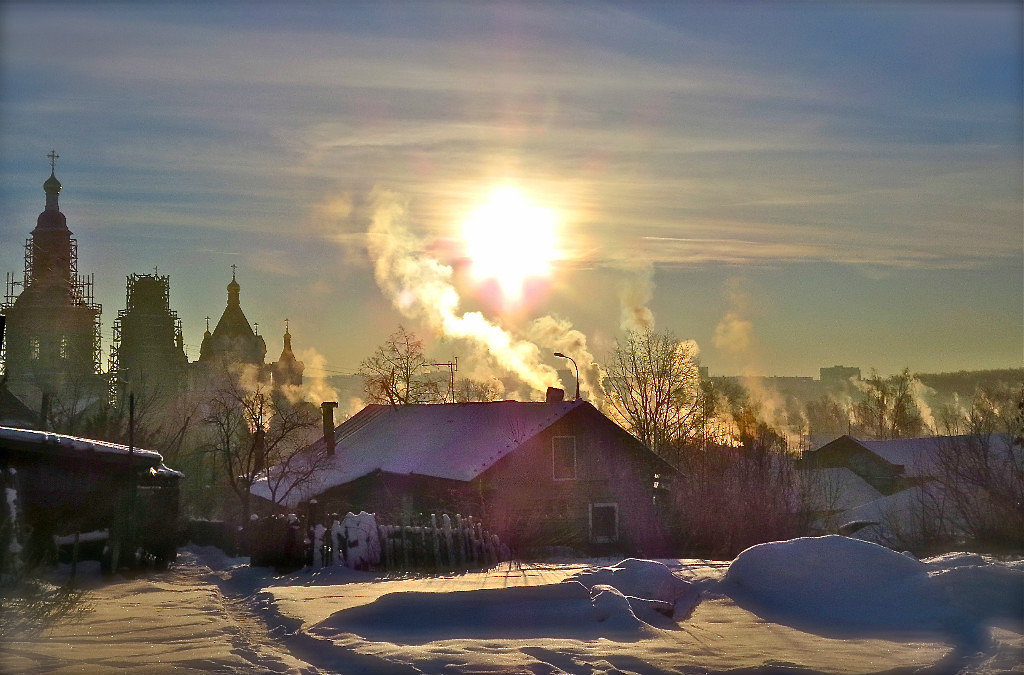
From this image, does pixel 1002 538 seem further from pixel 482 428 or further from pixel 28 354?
pixel 28 354

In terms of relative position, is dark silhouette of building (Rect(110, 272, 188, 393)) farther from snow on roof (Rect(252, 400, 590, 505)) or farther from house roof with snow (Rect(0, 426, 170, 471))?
house roof with snow (Rect(0, 426, 170, 471))

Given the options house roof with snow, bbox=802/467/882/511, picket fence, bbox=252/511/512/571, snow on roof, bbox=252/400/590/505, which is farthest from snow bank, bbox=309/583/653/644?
house roof with snow, bbox=802/467/882/511

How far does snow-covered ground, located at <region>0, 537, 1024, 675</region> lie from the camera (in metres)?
11.0

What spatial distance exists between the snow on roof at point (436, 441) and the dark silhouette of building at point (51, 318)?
6385cm

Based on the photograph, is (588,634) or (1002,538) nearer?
(588,634)

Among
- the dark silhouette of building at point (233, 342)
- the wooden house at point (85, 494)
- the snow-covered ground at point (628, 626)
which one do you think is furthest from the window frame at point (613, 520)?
the dark silhouette of building at point (233, 342)

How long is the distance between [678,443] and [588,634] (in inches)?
2228

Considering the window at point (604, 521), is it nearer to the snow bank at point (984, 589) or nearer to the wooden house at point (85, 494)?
the wooden house at point (85, 494)

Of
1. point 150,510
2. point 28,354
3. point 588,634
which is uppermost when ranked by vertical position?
point 28,354

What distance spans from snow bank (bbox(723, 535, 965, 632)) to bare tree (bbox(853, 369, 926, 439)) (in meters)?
109

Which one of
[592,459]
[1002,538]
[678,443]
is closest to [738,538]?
[1002,538]

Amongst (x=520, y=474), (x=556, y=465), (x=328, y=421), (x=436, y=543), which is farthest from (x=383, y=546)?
(x=328, y=421)

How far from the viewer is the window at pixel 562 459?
40219mm

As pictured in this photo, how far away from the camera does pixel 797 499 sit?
36562 millimetres
